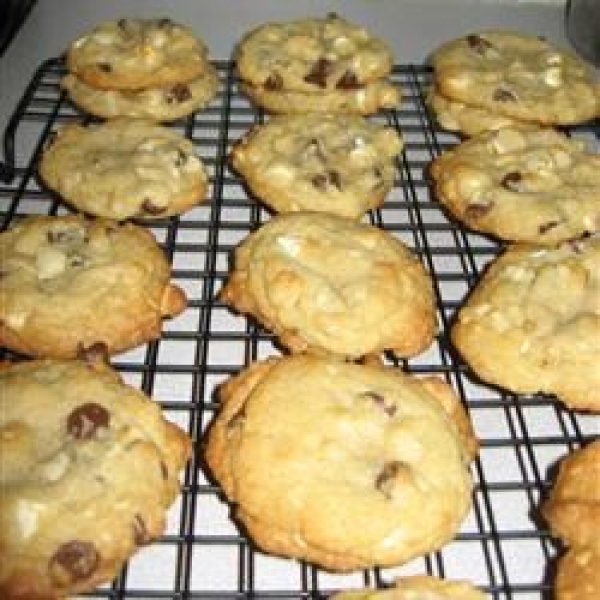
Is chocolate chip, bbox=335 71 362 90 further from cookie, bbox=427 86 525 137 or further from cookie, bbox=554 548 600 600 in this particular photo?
cookie, bbox=554 548 600 600

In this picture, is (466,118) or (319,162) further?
(466,118)

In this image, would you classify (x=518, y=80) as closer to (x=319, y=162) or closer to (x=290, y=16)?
(x=319, y=162)

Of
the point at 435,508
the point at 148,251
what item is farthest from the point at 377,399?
the point at 148,251

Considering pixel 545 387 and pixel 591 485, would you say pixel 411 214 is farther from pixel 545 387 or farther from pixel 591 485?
pixel 591 485

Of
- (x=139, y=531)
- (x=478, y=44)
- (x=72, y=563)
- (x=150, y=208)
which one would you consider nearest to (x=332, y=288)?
(x=150, y=208)

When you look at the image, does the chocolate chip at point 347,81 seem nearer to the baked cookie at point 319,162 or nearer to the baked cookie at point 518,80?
the baked cookie at point 319,162

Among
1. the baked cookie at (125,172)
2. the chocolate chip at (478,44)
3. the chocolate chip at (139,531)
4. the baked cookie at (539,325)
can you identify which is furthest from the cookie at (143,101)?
the chocolate chip at (139,531)
